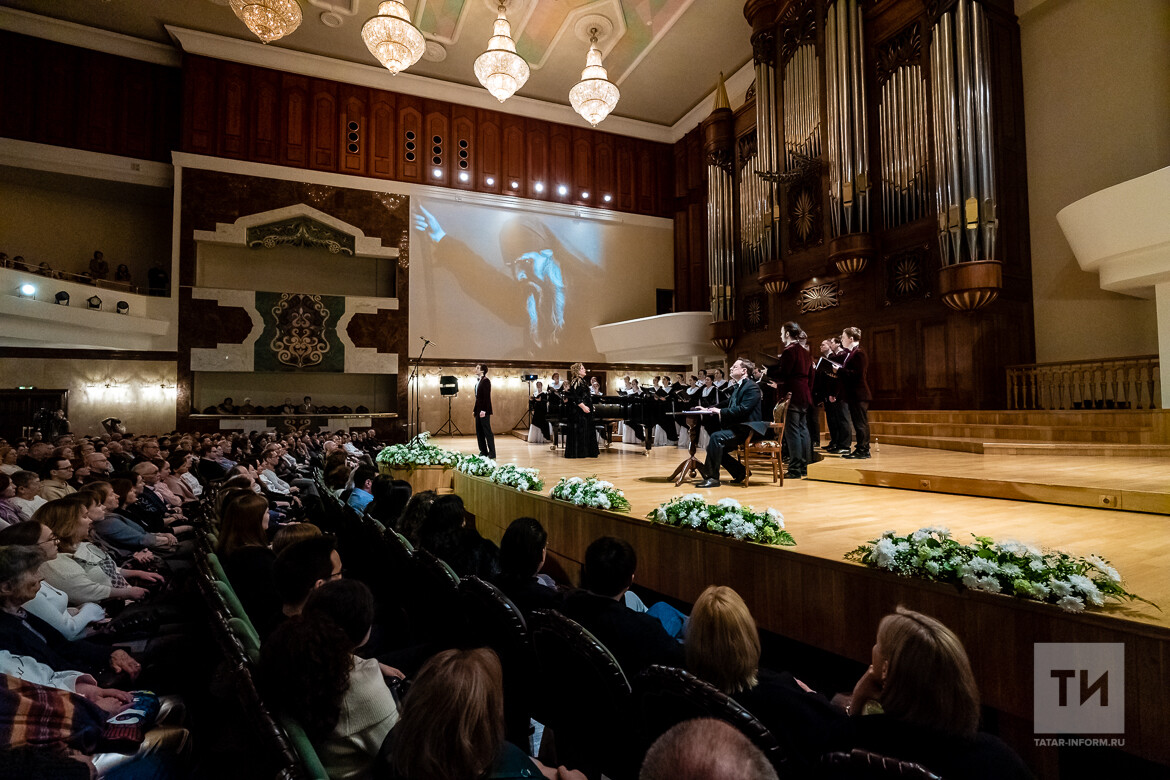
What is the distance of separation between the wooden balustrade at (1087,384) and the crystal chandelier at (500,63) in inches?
324

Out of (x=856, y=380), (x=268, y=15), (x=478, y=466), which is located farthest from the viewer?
(x=268, y=15)

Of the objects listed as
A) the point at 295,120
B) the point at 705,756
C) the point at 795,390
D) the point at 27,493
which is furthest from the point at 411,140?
the point at 705,756

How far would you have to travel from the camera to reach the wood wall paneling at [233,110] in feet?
42.2

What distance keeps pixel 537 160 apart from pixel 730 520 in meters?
14.1

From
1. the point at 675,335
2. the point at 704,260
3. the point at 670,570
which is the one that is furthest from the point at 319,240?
the point at 670,570

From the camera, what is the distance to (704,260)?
15.6 m

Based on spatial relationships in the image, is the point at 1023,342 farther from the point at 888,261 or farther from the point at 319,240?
the point at 319,240

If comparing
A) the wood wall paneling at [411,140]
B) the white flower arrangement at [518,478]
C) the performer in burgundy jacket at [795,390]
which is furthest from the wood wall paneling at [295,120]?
the performer in burgundy jacket at [795,390]

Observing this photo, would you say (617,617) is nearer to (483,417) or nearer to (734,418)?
(734,418)

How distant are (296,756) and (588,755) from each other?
2.91 ft

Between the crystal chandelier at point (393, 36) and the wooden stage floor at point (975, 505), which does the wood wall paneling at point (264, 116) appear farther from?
the wooden stage floor at point (975, 505)

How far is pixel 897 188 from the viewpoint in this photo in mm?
9055

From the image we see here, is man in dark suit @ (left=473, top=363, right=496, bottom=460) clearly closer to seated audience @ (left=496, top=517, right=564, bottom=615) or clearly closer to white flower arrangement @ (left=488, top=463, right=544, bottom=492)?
white flower arrangement @ (left=488, top=463, right=544, bottom=492)

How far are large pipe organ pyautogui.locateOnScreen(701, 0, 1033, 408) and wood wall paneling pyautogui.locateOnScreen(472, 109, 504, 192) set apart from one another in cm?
629
